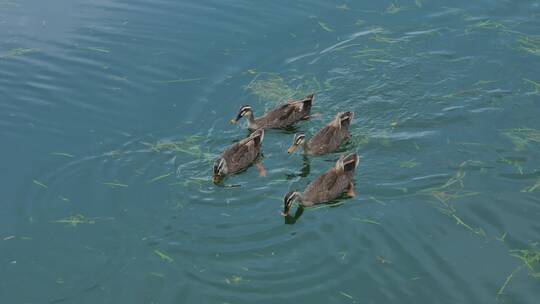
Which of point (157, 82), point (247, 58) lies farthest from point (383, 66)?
point (157, 82)

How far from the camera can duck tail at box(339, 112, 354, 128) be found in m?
12.5

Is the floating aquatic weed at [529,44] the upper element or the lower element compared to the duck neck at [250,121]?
upper

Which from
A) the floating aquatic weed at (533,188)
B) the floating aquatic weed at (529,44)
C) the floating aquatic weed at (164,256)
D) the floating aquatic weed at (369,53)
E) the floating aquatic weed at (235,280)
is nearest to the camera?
the floating aquatic weed at (235,280)

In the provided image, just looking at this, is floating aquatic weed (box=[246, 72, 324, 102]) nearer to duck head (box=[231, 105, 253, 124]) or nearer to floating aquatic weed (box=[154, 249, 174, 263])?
duck head (box=[231, 105, 253, 124])

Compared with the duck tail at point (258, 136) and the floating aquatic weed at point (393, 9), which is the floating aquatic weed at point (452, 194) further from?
the floating aquatic weed at point (393, 9)

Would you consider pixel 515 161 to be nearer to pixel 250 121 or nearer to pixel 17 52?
pixel 250 121

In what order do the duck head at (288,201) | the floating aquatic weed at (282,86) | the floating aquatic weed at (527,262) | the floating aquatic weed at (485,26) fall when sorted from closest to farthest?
the floating aquatic weed at (527,262), the duck head at (288,201), the floating aquatic weed at (282,86), the floating aquatic weed at (485,26)

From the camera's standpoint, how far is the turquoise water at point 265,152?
9875mm

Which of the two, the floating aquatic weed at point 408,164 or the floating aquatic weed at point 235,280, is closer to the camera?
the floating aquatic weed at point 235,280

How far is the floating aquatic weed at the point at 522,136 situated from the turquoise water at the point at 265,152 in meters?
0.04

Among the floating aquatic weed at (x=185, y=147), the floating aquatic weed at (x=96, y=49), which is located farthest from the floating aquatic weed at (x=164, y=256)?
the floating aquatic weed at (x=96, y=49)

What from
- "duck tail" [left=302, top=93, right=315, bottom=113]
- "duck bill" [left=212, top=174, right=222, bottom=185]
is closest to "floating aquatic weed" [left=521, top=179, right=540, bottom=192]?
"duck tail" [left=302, top=93, right=315, bottom=113]

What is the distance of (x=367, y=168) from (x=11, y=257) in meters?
5.99

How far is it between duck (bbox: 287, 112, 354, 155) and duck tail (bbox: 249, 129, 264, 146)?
56 centimetres
